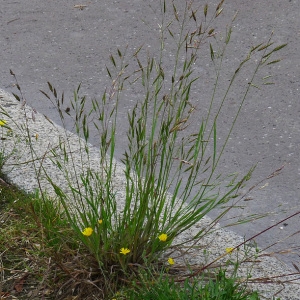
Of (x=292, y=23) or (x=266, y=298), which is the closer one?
(x=266, y=298)

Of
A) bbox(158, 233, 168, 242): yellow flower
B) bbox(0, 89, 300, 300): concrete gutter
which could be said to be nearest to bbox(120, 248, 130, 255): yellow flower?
bbox(158, 233, 168, 242): yellow flower

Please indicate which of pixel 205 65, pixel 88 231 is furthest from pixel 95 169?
pixel 205 65

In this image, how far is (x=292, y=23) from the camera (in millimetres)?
5352

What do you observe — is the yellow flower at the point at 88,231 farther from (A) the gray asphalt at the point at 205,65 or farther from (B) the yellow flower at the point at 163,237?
(A) the gray asphalt at the point at 205,65

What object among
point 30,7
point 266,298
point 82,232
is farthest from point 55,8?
point 266,298

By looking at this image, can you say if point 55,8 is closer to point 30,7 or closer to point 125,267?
point 30,7

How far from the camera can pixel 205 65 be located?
4.85m

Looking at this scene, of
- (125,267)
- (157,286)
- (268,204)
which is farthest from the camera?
(268,204)

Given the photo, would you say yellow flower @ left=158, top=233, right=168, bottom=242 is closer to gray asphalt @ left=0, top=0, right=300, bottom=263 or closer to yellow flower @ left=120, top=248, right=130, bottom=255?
yellow flower @ left=120, top=248, right=130, bottom=255

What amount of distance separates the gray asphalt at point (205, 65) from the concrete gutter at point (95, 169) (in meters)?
0.23

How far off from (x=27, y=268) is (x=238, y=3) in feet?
12.1

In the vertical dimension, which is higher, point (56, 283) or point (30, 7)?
point (30, 7)

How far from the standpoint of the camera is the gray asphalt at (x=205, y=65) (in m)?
3.72

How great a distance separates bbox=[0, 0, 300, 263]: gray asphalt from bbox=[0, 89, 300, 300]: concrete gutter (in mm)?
231
